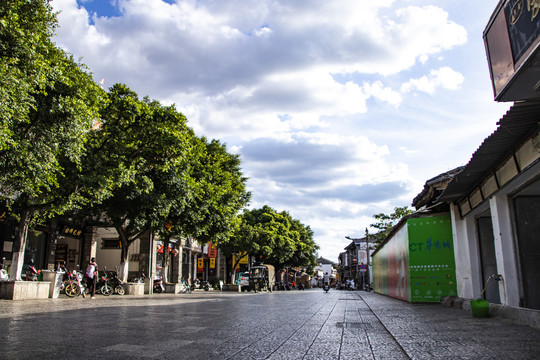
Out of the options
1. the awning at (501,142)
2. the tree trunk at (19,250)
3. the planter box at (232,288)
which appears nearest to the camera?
the awning at (501,142)

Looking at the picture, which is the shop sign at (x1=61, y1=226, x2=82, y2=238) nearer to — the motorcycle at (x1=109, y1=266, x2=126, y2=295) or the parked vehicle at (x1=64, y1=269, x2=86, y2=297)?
the motorcycle at (x1=109, y1=266, x2=126, y2=295)

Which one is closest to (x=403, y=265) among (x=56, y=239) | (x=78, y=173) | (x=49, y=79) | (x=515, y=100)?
(x=515, y=100)

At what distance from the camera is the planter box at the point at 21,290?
621 inches

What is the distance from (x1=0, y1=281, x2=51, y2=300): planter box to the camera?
15.8 meters

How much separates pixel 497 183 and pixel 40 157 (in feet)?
40.4

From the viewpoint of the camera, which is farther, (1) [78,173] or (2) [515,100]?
(1) [78,173]

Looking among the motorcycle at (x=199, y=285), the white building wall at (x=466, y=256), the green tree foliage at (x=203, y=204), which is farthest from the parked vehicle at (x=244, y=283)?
the white building wall at (x=466, y=256)

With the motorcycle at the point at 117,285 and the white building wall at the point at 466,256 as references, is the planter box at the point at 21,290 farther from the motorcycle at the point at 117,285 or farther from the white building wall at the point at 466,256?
the white building wall at the point at 466,256

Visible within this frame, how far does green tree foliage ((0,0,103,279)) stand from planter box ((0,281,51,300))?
10.6 ft

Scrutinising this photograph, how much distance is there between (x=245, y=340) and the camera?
243 inches

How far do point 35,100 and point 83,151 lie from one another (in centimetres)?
453

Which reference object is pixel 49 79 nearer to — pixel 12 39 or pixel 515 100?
pixel 12 39

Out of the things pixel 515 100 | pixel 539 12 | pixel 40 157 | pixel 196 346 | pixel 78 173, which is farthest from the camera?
pixel 78 173

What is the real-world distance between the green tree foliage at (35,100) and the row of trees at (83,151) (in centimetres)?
3
